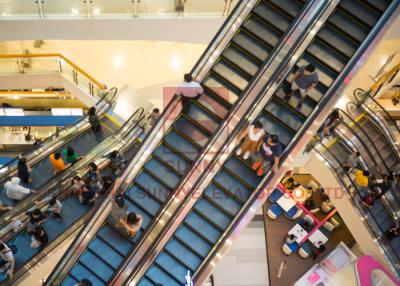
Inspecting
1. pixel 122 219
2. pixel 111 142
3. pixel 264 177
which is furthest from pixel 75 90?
pixel 264 177

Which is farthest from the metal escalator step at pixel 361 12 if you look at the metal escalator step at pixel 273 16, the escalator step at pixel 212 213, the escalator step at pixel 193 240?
the escalator step at pixel 193 240

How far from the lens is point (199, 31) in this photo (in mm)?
13195

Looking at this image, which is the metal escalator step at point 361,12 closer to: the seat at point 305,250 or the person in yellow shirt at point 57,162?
the person in yellow shirt at point 57,162

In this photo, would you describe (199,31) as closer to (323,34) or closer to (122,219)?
(323,34)

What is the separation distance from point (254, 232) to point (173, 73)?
18.2 feet

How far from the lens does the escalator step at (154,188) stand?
34.0 ft

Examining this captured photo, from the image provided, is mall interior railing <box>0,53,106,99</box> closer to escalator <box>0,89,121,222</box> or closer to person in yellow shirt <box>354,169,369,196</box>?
escalator <box>0,89,121,222</box>

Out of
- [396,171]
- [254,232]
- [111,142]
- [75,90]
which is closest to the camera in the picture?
[111,142]

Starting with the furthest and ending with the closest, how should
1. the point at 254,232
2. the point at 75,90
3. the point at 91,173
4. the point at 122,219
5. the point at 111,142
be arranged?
the point at 254,232, the point at 75,90, the point at 111,142, the point at 91,173, the point at 122,219

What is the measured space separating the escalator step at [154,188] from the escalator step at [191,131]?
2.62 ft

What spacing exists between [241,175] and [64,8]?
626 cm

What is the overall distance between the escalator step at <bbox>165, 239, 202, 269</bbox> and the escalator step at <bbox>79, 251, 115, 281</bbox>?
124 centimetres

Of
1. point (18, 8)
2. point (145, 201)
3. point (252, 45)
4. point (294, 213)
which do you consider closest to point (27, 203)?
point (145, 201)

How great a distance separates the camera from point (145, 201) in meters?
10.4
